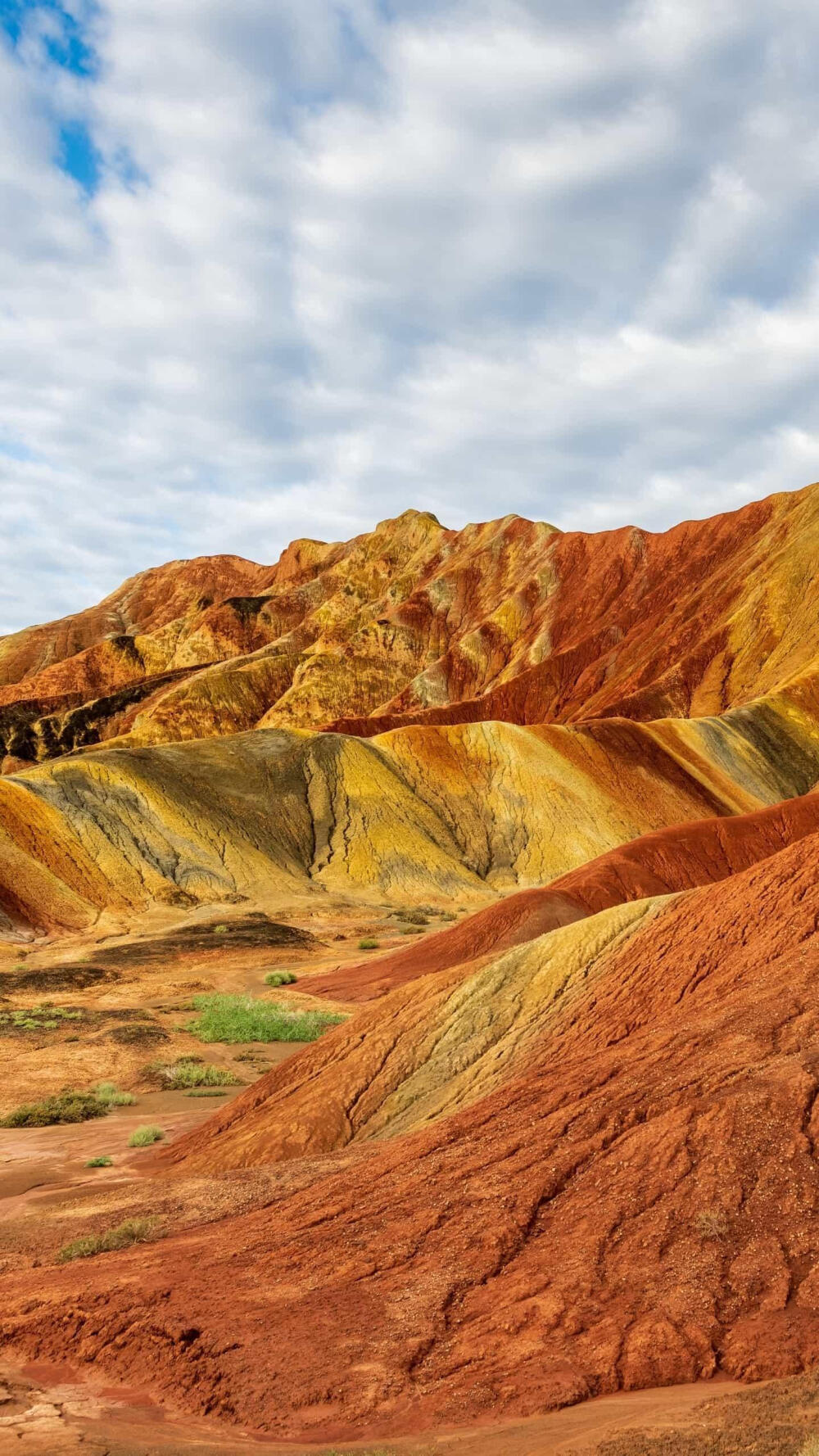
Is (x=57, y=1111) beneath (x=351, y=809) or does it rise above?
beneath

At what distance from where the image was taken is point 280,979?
31.2m

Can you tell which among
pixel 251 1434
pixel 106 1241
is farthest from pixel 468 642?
pixel 251 1434

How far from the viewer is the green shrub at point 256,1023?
2419cm

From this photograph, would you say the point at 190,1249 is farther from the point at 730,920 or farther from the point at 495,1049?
the point at 730,920

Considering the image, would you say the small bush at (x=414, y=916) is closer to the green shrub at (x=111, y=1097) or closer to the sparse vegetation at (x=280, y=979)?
the sparse vegetation at (x=280, y=979)

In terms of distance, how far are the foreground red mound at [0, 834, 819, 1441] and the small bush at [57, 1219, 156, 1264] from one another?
388 mm

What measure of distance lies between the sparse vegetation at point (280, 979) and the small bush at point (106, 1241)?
20668 mm

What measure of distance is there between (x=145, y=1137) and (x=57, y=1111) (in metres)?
3.01

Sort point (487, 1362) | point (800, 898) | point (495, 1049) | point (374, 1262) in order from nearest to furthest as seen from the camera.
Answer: point (487, 1362), point (374, 1262), point (800, 898), point (495, 1049)

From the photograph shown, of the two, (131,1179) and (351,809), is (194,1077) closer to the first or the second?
(131,1179)

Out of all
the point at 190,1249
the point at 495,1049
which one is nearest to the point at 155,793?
the point at 495,1049

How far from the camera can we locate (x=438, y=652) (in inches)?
4309

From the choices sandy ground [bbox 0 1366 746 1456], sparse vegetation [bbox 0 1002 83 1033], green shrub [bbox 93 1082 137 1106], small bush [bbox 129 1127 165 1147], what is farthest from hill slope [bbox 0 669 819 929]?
sandy ground [bbox 0 1366 746 1456]

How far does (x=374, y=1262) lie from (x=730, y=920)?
7.84 meters
